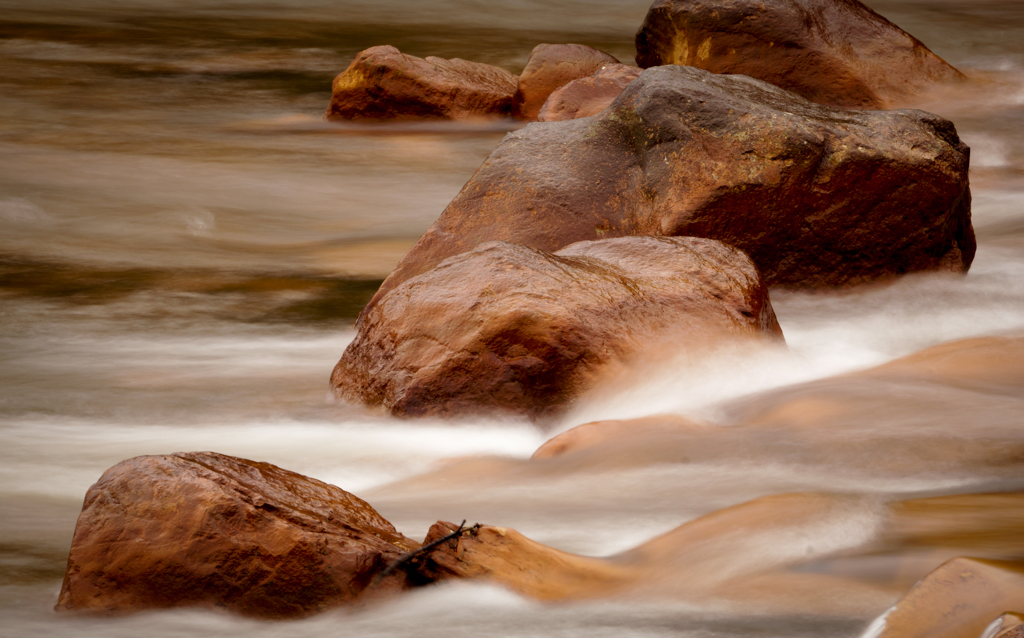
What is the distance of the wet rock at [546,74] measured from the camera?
9.54 meters

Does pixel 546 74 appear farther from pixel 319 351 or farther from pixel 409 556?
pixel 409 556

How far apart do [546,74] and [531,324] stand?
6385 millimetres

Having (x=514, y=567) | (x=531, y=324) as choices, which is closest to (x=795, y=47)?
(x=531, y=324)

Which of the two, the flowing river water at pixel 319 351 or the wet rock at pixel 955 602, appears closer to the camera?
the wet rock at pixel 955 602

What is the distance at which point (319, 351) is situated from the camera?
471cm

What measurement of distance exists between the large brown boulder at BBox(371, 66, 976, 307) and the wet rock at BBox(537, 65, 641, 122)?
8.86ft

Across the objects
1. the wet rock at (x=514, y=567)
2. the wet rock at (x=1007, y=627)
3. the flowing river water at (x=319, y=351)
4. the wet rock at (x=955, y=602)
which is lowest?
the flowing river water at (x=319, y=351)

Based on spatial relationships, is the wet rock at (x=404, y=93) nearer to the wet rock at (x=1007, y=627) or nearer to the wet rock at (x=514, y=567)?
the wet rock at (x=514, y=567)

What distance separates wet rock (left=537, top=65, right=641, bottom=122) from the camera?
7.67m

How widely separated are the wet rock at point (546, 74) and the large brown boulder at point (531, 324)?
5.72 meters

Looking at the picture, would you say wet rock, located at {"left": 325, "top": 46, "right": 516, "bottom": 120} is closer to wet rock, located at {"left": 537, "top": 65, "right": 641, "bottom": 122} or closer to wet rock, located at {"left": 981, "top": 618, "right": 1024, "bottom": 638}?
wet rock, located at {"left": 537, "top": 65, "right": 641, "bottom": 122}

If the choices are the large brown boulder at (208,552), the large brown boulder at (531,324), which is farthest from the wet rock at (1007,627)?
the large brown boulder at (531,324)

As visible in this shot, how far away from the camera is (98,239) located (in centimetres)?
683

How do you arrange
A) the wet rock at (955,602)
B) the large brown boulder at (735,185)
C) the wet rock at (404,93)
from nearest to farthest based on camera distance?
the wet rock at (955,602), the large brown boulder at (735,185), the wet rock at (404,93)
